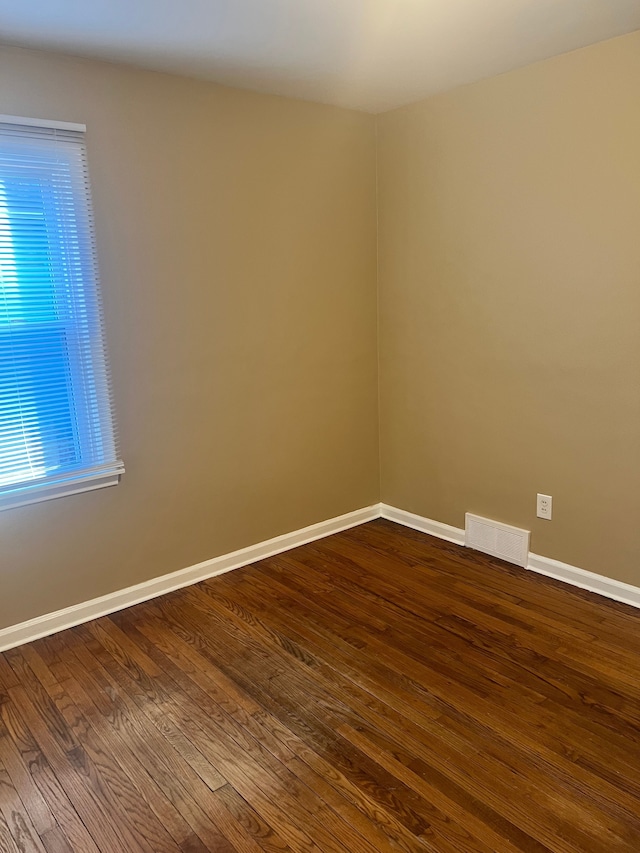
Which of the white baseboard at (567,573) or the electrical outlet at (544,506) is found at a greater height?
the electrical outlet at (544,506)

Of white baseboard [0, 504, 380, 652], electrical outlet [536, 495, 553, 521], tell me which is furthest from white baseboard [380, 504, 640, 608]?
white baseboard [0, 504, 380, 652]

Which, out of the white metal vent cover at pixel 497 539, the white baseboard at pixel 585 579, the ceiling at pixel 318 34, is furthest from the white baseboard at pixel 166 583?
the ceiling at pixel 318 34

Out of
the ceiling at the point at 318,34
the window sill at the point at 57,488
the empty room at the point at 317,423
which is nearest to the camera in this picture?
the empty room at the point at 317,423

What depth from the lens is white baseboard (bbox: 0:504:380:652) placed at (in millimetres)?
2608

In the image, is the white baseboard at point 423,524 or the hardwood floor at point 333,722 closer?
the hardwood floor at point 333,722

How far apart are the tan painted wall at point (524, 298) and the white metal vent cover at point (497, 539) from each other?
2.1 inches

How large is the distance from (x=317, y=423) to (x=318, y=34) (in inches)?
72.8

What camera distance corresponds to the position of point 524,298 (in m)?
2.90

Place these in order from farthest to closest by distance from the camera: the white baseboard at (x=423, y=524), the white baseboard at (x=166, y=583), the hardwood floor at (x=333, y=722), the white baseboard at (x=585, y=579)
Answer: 1. the white baseboard at (x=423, y=524)
2. the white baseboard at (x=585, y=579)
3. the white baseboard at (x=166, y=583)
4. the hardwood floor at (x=333, y=722)

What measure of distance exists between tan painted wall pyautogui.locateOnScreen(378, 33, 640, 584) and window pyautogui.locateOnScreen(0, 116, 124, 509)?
5.49ft

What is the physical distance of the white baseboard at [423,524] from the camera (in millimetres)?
3439

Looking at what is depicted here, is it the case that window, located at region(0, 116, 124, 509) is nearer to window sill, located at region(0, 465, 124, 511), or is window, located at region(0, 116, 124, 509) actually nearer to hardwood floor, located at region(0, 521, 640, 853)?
window sill, located at region(0, 465, 124, 511)

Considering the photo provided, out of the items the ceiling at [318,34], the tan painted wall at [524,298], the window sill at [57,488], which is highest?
the ceiling at [318,34]

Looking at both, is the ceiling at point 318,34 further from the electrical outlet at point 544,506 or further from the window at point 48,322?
the electrical outlet at point 544,506
